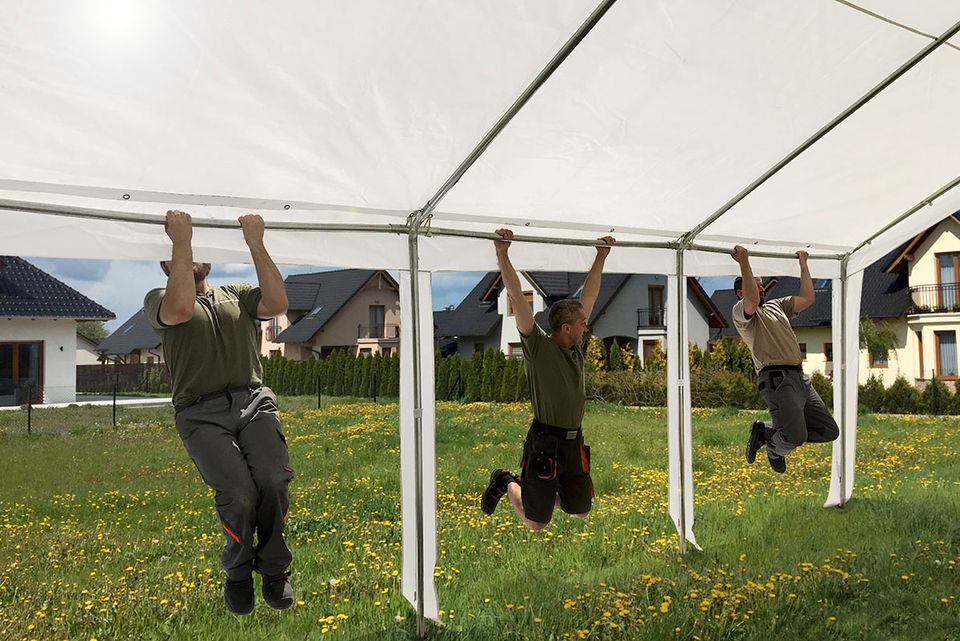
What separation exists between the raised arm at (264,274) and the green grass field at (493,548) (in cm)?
199

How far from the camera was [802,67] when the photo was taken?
3457mm

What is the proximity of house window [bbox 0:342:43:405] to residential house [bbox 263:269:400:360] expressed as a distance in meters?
→ 5.12

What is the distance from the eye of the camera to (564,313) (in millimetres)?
3875

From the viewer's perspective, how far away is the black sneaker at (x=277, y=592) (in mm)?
2955

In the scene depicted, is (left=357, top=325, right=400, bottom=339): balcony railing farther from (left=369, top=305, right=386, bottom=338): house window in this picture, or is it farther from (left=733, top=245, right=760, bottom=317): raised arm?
(left=733, top=245, right=760, bottom=317): raised arm

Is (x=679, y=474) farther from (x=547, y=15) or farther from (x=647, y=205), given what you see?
(x=547, y=15)

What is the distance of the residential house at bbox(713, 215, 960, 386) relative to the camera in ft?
56.0

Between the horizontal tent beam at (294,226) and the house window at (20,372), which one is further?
the house window at (20,372)

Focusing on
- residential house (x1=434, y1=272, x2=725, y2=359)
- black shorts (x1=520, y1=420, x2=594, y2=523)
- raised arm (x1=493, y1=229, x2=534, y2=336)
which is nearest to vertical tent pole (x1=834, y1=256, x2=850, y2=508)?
black shorts (x1=520, y1=420, x2=594, y2=523)

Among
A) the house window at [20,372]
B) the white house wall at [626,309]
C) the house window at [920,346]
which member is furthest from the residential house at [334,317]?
the house window at [920,346]

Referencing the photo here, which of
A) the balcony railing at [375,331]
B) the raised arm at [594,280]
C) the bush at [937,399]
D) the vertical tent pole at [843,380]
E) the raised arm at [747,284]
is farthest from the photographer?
the balcony railing at [375,331]

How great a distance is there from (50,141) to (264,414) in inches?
50.1

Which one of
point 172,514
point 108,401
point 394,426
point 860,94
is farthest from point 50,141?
point 108,401

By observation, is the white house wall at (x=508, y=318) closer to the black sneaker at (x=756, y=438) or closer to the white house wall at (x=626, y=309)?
the white house wall at (x=626, y=309)
